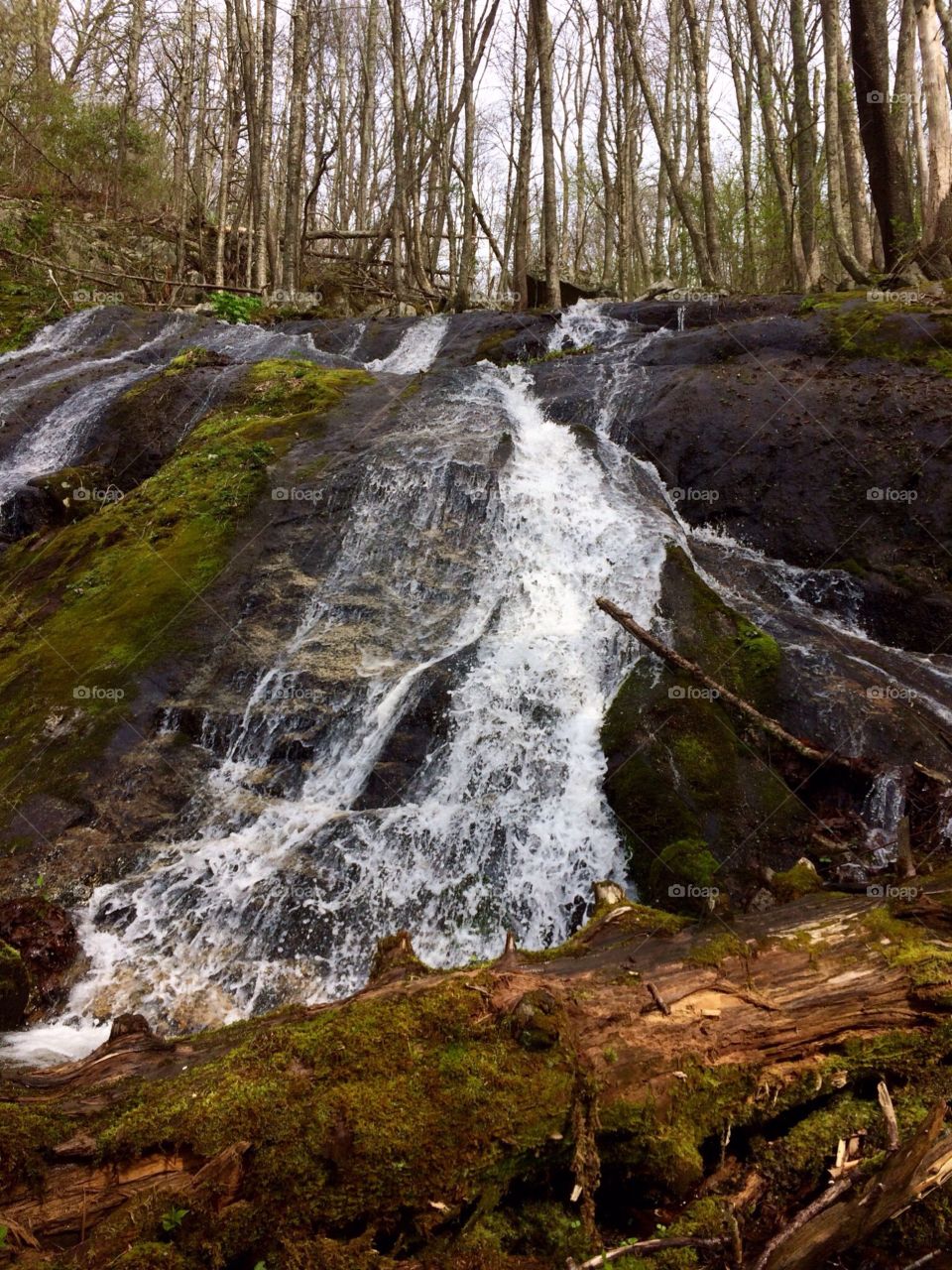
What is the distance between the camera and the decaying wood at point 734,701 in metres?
5.42

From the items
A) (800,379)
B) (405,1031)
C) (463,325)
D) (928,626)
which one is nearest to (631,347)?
(800,379)

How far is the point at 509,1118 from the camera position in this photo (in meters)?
2.07

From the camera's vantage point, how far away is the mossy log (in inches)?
74.1

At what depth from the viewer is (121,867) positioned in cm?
529

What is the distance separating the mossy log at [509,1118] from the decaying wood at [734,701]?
2.88 meters

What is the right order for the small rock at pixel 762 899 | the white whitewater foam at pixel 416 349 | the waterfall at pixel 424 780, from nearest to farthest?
1. the small rock at pixel 762 899
2. the waterfall at pixel 424 780
3. the white whitewater foam at pixel 416 349

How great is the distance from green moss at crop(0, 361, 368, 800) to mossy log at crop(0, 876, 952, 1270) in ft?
14.5

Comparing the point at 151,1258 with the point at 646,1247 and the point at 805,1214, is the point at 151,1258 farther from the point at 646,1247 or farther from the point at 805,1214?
the point at 805,1214

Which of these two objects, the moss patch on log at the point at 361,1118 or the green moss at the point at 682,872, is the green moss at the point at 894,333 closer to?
the green moss at the point at 682,872

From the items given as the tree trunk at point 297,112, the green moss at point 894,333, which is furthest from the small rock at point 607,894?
the tree trunk at point 297,112

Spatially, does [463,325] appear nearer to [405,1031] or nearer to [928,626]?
[928,626]

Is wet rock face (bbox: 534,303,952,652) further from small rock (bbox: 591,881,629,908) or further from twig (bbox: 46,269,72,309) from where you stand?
twig (bbox: 46,269,72,309)

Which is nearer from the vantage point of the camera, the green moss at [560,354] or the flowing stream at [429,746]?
the flowing stream at [429,746]

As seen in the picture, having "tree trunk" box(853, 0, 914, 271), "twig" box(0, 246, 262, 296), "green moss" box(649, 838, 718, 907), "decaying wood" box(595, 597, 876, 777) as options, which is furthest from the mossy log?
"twig" box(0, 246, 262, 296)
